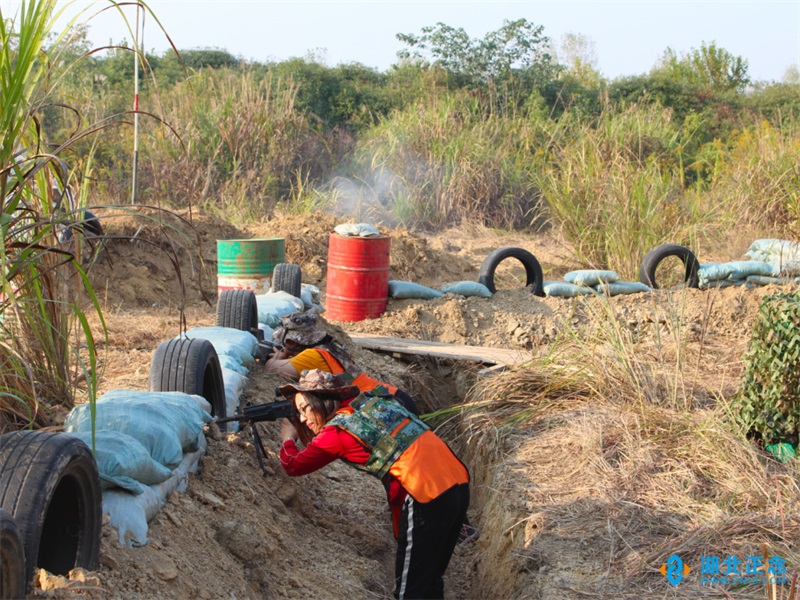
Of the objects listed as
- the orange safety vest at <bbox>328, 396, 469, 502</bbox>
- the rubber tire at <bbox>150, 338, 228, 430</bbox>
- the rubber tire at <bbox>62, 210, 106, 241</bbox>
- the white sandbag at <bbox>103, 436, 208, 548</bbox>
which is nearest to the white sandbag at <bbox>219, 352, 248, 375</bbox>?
the rubber tire at <bbox>150, 338, 228, 430</bbox>

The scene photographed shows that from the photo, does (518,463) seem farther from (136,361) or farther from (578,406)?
(136,361)

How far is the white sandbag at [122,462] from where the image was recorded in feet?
A: 9.52

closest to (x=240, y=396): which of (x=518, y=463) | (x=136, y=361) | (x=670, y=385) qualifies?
(x=136, y=361)

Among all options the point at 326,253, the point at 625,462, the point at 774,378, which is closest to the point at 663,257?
the point at 326,253

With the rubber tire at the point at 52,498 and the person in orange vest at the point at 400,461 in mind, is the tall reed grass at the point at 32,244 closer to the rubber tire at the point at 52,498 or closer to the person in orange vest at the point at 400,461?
the rubber tire at the point at 52,498

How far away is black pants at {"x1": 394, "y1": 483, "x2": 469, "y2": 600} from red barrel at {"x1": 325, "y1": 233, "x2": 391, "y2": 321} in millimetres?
5052

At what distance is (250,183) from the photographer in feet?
47.0

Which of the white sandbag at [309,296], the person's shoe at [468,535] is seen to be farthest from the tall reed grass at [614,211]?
the person's shoe at [468,535]

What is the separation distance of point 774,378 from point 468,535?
6.73 feet

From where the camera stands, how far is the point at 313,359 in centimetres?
522

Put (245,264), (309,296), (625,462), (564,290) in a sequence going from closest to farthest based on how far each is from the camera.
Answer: (625,462)
(245,264)
(309,296)
(564,290)

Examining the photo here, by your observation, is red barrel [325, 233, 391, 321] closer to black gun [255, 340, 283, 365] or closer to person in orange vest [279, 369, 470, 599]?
black gun [255, 340, 283, 365]

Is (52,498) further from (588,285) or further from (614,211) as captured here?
(614,211)

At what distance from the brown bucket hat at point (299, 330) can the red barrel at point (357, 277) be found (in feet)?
7.54
